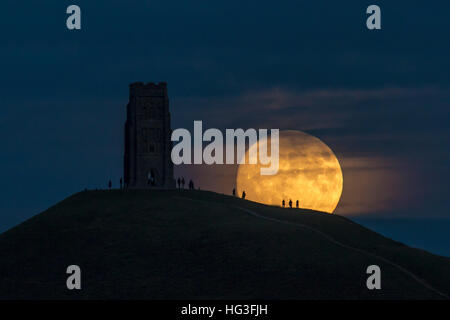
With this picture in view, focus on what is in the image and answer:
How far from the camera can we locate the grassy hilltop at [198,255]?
6556cm

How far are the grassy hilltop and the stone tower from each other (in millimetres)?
11155

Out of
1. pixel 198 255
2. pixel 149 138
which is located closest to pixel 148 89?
pixel 149 138

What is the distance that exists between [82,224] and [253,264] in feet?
64.0

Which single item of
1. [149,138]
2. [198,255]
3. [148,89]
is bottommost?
[198,255]

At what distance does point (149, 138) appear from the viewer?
327 feet

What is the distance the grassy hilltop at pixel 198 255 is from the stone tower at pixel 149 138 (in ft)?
36.6

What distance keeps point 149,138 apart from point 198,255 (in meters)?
30.8

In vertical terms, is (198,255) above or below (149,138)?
below

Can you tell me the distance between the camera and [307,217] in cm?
8531

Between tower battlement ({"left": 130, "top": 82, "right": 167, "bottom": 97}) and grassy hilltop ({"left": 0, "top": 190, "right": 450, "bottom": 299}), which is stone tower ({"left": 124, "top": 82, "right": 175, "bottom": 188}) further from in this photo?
A: grassy hilltop ({"left": 0, "top": 190, "right": 450, "bottom": 299})

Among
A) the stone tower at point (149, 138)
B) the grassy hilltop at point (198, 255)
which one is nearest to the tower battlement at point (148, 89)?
the stone tower at point (149, 138)

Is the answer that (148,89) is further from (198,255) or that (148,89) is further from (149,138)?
(198,255)

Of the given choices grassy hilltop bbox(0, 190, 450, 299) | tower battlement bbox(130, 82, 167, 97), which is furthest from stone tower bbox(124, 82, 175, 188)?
grassy hilltop bbox(0, 190, 450, 299)

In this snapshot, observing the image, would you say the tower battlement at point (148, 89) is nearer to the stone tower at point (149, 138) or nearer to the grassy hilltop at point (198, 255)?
the stone tower at point (149, 138)
